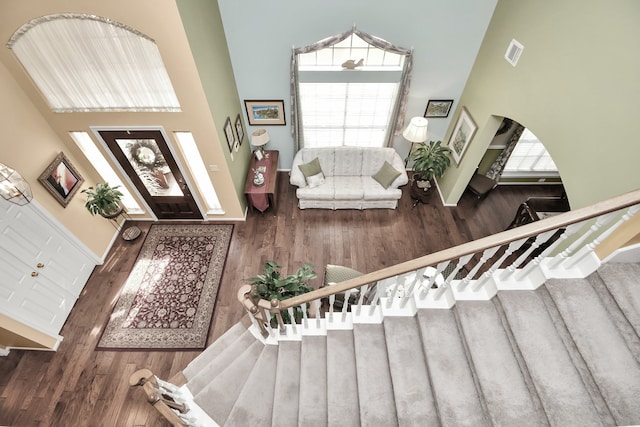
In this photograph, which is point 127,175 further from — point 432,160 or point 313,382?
point 432,160

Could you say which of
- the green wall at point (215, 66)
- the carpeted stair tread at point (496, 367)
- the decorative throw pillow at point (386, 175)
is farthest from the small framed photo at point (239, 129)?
the carpeted stair tread at point (496, 367)

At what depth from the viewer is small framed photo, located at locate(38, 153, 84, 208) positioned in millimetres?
4293

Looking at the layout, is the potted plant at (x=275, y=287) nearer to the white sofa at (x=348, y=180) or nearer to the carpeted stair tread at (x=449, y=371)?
the carpeted stair tread at (x=449, y=371)

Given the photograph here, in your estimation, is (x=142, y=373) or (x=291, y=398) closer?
(x=142, y=373)

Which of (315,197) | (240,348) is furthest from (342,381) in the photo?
(315,197)

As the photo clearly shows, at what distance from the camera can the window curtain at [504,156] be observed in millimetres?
5766

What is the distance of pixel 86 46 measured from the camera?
3.66 meters

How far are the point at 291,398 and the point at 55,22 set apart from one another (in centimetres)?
473

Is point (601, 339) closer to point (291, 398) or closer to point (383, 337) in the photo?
point (383, 337)

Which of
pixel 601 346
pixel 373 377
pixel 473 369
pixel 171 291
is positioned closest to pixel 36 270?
pixel 171 291

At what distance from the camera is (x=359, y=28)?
16.3 ft

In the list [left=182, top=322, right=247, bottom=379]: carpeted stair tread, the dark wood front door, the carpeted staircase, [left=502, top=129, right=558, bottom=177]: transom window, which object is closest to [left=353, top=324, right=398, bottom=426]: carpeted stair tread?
the carpeted staircase

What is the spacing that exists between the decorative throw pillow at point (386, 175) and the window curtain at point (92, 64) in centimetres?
373

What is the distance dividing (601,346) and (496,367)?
0.73 metres
